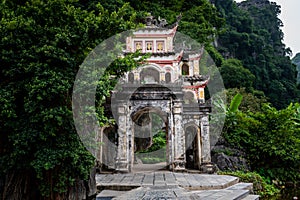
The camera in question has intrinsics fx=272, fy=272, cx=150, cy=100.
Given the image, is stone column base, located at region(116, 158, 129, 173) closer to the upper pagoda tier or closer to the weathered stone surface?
the weathered stone surface

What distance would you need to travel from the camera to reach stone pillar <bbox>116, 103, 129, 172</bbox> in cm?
984

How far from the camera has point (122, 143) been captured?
Result: 33.3ft

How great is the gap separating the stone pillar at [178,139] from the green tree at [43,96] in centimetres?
454

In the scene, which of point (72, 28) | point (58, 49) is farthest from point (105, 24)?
point (58, 49)

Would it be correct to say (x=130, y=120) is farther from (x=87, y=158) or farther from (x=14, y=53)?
(x=14, y=53)

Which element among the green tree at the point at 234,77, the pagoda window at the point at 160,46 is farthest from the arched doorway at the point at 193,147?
the green tree at the point at 234,77

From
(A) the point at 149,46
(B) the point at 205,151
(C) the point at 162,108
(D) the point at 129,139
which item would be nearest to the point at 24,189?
(D) the point at 129,139

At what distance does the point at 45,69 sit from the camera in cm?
562

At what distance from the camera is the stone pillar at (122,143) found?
984cm

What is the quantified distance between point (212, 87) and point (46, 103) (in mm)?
22327

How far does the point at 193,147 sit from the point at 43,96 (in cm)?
882

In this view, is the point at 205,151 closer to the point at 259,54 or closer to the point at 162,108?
the point at 162,108

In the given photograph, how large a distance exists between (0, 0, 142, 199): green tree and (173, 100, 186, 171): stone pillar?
14.9 feet

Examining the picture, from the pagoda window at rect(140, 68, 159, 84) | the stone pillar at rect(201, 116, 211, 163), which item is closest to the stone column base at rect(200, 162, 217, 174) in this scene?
the stone pillar at rect(201, 116, 211, 163)
